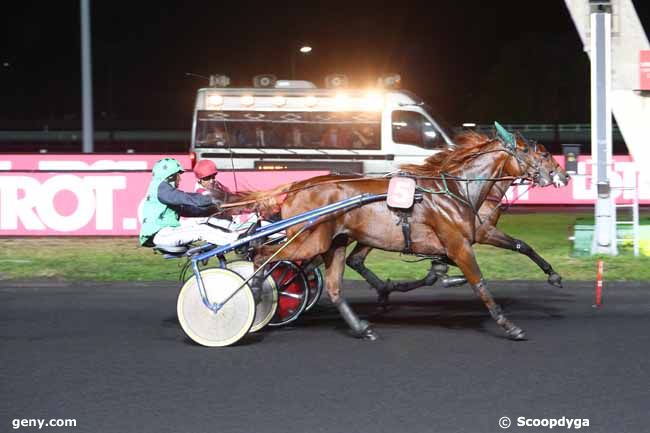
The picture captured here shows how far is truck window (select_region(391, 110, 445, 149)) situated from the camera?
20219mm

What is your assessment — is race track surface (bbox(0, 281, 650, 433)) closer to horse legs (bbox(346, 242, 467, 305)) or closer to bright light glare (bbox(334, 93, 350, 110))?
horse legs (bbox(346, 242, 467, 305))

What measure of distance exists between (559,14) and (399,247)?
180 ft

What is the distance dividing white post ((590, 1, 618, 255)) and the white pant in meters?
6.59

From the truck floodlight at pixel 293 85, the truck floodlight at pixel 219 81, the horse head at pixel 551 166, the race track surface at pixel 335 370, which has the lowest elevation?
the race track surface at pixel 335 370

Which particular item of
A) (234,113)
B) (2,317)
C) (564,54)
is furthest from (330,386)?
(564,54)

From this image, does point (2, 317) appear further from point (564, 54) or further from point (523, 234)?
point (564, 54)

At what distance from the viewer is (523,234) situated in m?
16.7

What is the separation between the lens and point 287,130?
67.5ft

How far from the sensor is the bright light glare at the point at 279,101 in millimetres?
20609

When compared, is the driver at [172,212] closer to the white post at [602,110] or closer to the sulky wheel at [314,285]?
the sulky wheel at [314,285]

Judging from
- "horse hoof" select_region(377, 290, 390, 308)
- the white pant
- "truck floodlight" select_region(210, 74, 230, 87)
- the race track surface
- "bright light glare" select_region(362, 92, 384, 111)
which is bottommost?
the race track surface

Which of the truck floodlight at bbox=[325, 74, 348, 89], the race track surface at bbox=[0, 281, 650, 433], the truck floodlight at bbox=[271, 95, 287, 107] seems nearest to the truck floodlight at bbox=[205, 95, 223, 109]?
the truck floodlight at bbox=[271, 95, 287, 107]

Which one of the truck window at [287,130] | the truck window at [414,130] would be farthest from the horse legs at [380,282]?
the truck window at [287,130]

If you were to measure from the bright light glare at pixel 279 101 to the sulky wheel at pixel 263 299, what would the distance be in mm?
11932
